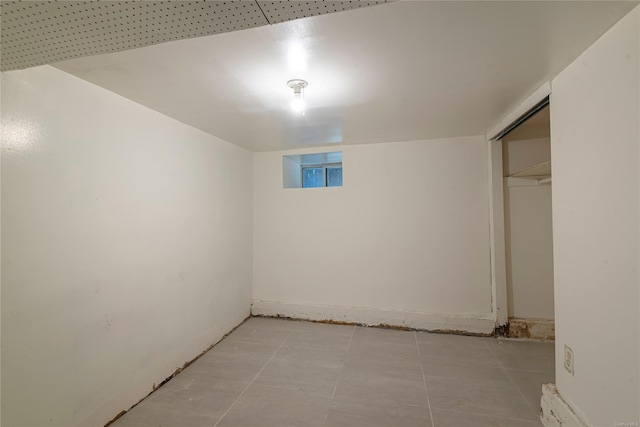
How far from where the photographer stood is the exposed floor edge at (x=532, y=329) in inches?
111

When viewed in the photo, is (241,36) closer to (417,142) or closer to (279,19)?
(279,19)

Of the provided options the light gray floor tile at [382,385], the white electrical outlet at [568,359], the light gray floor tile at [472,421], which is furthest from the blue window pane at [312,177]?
the white electrical outlet at [568,359]

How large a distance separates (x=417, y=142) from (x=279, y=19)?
2587 mm

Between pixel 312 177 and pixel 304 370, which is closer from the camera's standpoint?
pixel 304 370

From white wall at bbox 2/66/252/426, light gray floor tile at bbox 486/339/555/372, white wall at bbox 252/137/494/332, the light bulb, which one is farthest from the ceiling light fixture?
light gray floor tile at bbox 486/339/555/372

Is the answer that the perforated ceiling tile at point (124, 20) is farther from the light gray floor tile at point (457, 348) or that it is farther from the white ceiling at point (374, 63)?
the light gray floor tile at point (457, 348)

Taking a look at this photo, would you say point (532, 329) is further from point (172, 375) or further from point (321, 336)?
point (172, 375)

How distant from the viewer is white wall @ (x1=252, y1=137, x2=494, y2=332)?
3.05 metres

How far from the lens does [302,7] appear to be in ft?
2.88

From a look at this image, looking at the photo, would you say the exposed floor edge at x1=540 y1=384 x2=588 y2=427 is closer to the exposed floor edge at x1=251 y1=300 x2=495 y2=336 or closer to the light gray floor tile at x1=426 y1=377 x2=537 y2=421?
the light gray floor tile at x1=426 y1=377 x2=537 y2=421

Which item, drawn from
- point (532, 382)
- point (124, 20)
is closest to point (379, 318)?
point (532, 382)

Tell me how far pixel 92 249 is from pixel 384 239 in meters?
2.74

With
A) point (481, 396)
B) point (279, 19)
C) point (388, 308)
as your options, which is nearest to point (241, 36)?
point (279, 19)

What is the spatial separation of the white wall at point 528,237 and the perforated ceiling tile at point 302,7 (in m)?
2.86
